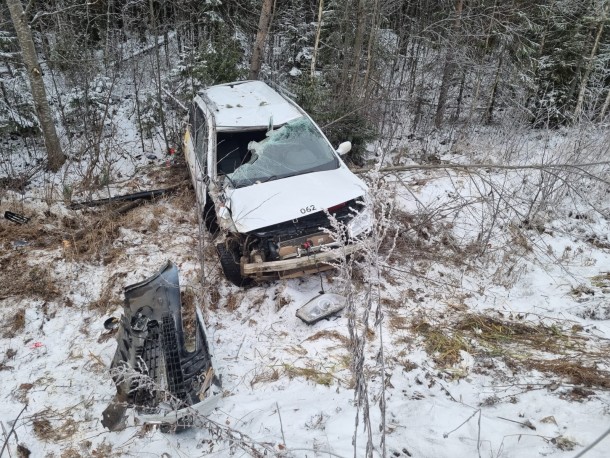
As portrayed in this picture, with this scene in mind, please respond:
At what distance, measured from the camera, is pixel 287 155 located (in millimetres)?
5355

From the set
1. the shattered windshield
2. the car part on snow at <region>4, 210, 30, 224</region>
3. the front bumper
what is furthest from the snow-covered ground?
the shattered windshield

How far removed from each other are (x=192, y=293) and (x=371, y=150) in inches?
267

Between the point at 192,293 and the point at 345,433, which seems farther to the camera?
the point at 192,293

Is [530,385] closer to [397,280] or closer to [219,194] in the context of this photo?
[397,280]

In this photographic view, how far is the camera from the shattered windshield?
200 inches

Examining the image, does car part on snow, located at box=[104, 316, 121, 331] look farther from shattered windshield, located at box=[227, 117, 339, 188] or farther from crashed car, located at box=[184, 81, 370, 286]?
shattered windshield, located at box=[227, 117, 339, 188]

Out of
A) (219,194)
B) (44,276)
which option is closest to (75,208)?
(44,276)

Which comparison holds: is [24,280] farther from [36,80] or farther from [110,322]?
[36,80]

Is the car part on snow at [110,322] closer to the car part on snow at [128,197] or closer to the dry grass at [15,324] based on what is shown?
the dry grass at [15,324]

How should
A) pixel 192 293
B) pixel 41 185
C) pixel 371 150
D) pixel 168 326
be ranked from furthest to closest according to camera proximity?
pixel 371 150 < pixel 41 185 < pixel 192 293 < pixel 168 326

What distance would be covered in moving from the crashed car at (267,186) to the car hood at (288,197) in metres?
0.01

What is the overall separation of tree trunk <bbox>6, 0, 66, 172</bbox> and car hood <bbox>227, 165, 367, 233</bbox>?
515 centimetres

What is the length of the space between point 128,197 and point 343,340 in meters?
4.64

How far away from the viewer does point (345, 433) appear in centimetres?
290
